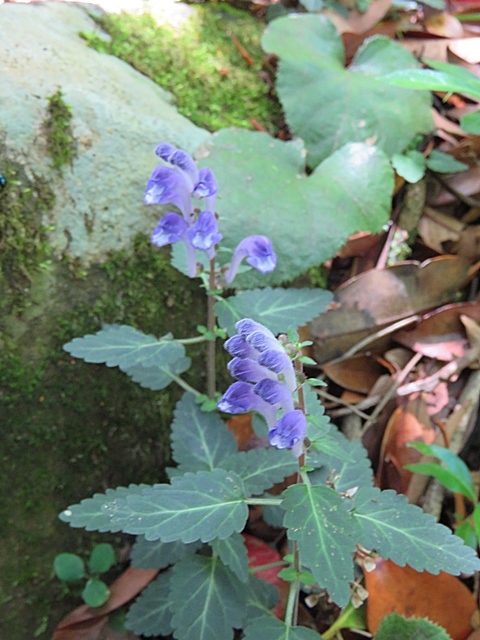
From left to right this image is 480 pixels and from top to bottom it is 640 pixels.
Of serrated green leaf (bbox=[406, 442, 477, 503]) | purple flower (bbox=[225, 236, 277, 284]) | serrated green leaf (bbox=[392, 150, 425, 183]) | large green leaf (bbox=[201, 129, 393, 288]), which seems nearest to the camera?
purple flower (bbox=[225, 236, 277, 284])

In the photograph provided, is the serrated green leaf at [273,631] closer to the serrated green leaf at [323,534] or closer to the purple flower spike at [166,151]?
the serrated green leaf at [323,534]

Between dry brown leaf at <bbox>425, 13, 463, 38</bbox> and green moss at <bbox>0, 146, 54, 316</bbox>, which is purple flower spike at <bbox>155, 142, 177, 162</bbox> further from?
dry brown leaf at <bbox>425, 13, 463, 38</bbox>

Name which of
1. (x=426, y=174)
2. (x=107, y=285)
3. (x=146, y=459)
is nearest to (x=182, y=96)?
(x=107, y=285)

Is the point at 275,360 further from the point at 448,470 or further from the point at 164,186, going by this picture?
the point at 448,470

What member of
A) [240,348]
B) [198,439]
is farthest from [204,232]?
[198,439]

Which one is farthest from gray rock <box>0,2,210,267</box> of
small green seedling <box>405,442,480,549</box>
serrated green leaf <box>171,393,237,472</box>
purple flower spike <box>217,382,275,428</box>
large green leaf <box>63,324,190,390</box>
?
small green seedling <box>405,442,480,549</box>

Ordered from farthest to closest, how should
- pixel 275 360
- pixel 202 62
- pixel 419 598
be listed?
1. pixel 202 62
2. pixel 419 598
3. pixel 275 360
